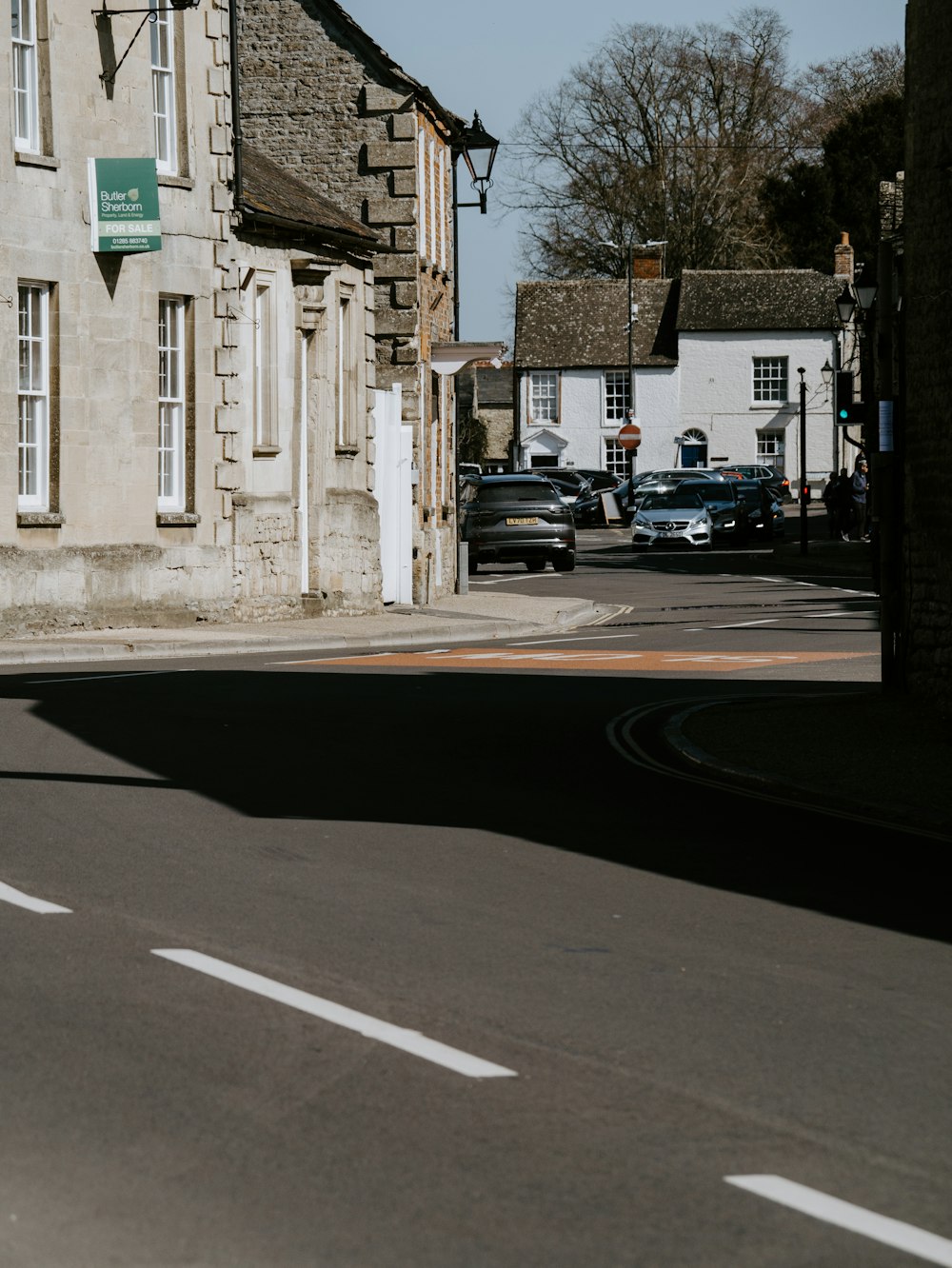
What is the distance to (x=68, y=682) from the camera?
17.0m

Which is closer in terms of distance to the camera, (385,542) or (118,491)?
(118,491)

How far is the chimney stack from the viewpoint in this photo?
272ft

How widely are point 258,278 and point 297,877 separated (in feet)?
63.1

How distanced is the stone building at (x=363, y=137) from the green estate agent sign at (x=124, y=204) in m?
7.77

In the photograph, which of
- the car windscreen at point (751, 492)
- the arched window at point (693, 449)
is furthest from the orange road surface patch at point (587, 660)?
the arched window at point (693, 449)

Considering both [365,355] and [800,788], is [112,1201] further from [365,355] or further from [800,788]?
[365,355]

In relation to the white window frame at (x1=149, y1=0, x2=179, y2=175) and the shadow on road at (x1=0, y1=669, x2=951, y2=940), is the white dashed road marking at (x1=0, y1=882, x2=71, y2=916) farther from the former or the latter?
the white window frame at (x1=149, y1=0, x2=179, y2=175)

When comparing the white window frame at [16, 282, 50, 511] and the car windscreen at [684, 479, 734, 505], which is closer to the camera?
the white window frame at [16, 282, 50, 511]

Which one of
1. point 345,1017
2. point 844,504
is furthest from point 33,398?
point 844,504

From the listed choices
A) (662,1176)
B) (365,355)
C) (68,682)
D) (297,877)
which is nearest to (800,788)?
(297,877)

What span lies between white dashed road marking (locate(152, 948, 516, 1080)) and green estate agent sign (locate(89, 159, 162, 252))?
58.8 feet

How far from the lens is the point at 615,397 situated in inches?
3292

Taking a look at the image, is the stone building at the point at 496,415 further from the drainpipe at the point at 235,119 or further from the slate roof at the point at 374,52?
the drainpipe at the point at 235,119

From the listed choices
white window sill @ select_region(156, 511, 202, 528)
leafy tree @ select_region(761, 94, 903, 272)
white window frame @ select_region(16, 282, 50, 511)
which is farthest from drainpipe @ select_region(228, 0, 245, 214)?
leafy tree @ select_region(761, 94, 903, 272)
